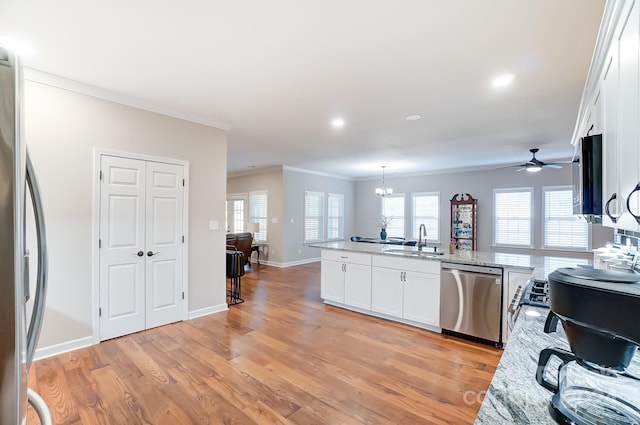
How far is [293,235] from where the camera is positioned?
8094 mm

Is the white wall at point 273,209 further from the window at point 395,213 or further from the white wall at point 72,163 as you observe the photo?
the white wall at point 72,163

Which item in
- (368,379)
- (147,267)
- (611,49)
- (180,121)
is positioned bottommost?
(368,379)

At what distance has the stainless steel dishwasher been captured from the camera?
3182 millimetres

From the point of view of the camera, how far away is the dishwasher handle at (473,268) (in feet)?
10.5

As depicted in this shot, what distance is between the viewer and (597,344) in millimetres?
873

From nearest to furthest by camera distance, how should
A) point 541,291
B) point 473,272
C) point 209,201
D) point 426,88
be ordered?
point 541,291, point 426,88, point 473,272, point 209,201

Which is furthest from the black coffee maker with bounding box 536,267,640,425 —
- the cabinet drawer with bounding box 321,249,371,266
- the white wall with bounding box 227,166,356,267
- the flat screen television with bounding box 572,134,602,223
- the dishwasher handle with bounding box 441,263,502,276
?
the white wall with bounding box 227,166,356,267

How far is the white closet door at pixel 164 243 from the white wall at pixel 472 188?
6.04 m

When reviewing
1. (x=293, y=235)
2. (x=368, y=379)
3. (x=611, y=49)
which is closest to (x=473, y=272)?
(x=368, y=379)

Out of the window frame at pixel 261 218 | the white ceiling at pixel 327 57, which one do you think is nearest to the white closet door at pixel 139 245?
the white ceiling at pixel 327 57

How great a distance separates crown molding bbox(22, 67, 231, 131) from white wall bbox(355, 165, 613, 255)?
245 inches

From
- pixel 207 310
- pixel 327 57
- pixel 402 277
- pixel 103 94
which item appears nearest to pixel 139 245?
pixel 207 310

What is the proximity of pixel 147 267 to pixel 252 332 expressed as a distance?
1479 millimetres

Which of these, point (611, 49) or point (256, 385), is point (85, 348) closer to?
point (256, 385)
